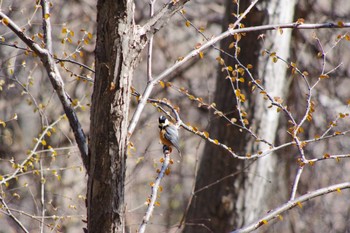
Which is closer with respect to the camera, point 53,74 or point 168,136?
point 53,74

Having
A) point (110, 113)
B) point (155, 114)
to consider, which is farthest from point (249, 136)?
point (155, 114)

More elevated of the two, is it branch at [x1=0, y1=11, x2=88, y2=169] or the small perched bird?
the small perched bird

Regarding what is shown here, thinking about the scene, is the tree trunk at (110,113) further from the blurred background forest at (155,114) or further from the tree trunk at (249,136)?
the blurred background forest at (155,114)

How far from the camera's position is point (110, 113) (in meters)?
2.34

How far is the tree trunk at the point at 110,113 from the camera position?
232 cm

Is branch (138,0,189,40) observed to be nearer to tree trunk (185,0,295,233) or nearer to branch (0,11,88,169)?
branch (0,11,88,169)

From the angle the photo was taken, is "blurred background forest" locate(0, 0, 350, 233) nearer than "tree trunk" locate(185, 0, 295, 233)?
No

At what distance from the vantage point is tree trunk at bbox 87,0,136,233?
232 centimetres

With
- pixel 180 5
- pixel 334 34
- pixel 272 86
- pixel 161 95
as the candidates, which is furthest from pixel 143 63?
pixel 180 5

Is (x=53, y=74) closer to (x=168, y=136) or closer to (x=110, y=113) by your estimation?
(x=110, y=113)

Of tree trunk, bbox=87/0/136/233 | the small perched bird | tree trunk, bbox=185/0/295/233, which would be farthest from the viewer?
tree trunk, bbox=185/0/295/233

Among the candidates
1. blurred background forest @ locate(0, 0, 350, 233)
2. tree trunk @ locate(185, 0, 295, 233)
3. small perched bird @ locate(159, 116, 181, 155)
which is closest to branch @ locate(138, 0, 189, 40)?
small perched bird @ locate(159, 116, 181, 155)

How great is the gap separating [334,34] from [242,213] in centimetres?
255

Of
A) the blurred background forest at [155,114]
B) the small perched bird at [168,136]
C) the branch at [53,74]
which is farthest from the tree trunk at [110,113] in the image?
the blurred background forest at [155,114]
